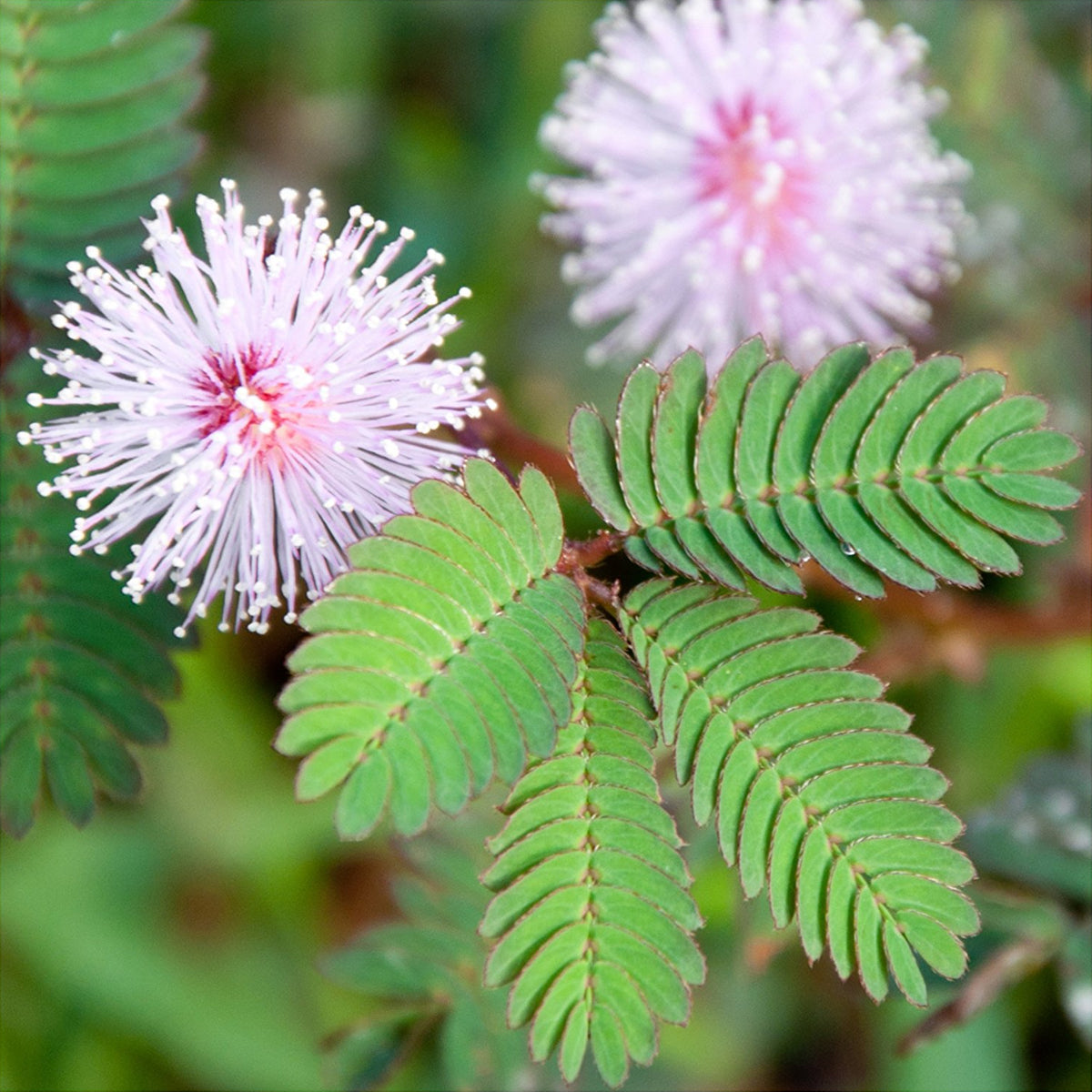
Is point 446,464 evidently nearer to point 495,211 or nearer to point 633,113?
point 633,113

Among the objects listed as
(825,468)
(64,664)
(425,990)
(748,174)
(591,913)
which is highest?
(748,174)

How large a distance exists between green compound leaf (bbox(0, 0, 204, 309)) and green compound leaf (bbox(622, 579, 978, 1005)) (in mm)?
810

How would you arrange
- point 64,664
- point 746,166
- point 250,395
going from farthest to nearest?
point 746,166 → point 64,664 → point 250,395

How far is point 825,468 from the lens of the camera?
1.15 m

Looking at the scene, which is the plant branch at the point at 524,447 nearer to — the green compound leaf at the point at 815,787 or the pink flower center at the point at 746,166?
the green compound leaf at the point at 815,787

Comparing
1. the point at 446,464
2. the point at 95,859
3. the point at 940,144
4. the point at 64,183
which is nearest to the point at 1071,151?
the point at 940,144

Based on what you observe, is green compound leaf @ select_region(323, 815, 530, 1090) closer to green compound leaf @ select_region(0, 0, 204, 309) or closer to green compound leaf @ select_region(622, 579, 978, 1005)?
green compound leaf @ select_region(622, 579, 978, 1005)

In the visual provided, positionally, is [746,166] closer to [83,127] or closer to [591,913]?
[83,127]

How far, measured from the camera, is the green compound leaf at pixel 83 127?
137 cm

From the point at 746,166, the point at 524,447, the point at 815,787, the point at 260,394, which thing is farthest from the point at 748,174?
the point at 815,787

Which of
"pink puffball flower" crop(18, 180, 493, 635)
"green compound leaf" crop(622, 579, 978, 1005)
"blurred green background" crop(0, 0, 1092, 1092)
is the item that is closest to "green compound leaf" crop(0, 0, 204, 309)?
"pink puffball flower" crop(18, 180, 493, 635)

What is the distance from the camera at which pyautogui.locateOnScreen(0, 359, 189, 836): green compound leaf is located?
129cm

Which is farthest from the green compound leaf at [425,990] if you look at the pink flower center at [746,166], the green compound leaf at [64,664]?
the pink flower center at [746,166]

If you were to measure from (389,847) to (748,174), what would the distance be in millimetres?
1371
